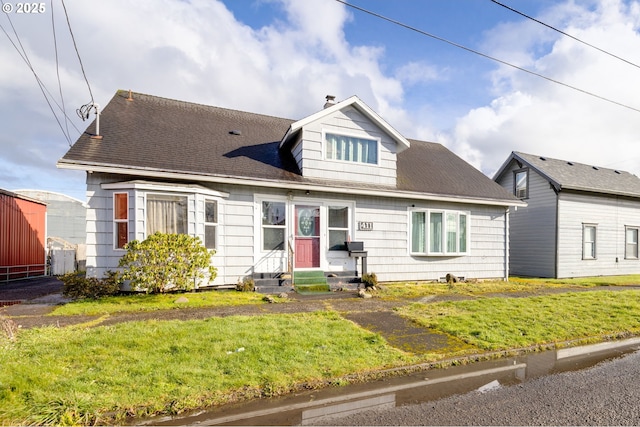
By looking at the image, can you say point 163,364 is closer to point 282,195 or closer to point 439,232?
point 282,195

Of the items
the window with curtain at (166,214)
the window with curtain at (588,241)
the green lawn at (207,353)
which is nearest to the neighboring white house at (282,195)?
the window with curtain at (166,214)

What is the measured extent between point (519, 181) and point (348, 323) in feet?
50.7

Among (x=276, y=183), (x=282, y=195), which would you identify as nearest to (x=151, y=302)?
(x=276, y=183)

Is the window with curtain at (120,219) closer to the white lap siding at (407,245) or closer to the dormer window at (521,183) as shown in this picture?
the white lap siding at (407,245)

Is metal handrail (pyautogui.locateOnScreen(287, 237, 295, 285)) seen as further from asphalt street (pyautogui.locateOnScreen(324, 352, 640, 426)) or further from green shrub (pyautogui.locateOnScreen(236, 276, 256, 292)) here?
asphalt street (pyautogui.locateOnScreen(324, 352, 640, 426))

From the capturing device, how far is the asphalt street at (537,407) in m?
3.36

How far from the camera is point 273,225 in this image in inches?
424

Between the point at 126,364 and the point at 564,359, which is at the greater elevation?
the point at 126,364

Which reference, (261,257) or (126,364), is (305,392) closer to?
(126,364)

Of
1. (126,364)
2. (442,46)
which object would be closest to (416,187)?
(442,46)

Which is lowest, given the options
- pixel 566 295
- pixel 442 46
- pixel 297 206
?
pixel 566 295

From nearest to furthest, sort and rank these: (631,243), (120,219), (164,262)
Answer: (164,262) < (120,219) < (631,243)

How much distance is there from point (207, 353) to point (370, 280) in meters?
6.94

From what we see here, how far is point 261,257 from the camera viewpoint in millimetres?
10586
